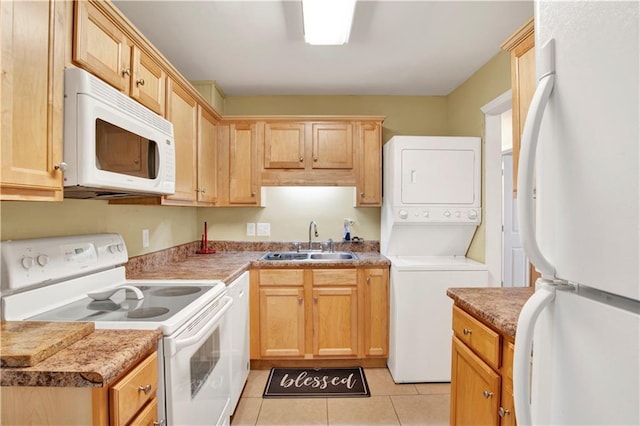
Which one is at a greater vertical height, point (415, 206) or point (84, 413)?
point (415, 206)

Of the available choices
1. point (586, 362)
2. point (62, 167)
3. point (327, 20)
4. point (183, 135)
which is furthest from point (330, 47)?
point (586, 362)

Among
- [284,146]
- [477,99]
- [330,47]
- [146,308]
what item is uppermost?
[330,47]

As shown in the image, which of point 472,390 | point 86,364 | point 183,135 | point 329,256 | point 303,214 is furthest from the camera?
point 303,214

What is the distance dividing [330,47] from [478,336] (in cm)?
203

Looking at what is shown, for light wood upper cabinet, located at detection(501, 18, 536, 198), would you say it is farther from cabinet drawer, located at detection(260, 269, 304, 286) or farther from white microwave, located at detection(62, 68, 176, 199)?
cabinet drawer, located at detection(260, 269, 304, 286)

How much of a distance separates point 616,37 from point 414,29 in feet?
6.09

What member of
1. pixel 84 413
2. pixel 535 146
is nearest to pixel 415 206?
pixel 535 146

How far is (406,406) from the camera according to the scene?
230 cm

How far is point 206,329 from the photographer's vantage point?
4.85ft

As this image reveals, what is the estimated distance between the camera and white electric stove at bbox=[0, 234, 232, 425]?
120cm

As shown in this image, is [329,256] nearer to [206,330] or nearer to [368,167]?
[368,167]

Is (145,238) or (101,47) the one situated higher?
(101,47)

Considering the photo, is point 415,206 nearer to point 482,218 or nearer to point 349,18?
point 482,218

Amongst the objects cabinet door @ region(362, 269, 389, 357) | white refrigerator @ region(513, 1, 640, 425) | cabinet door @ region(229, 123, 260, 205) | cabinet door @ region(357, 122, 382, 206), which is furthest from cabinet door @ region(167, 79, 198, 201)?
white refrigerator @ region(513, 1, 640, 425)
